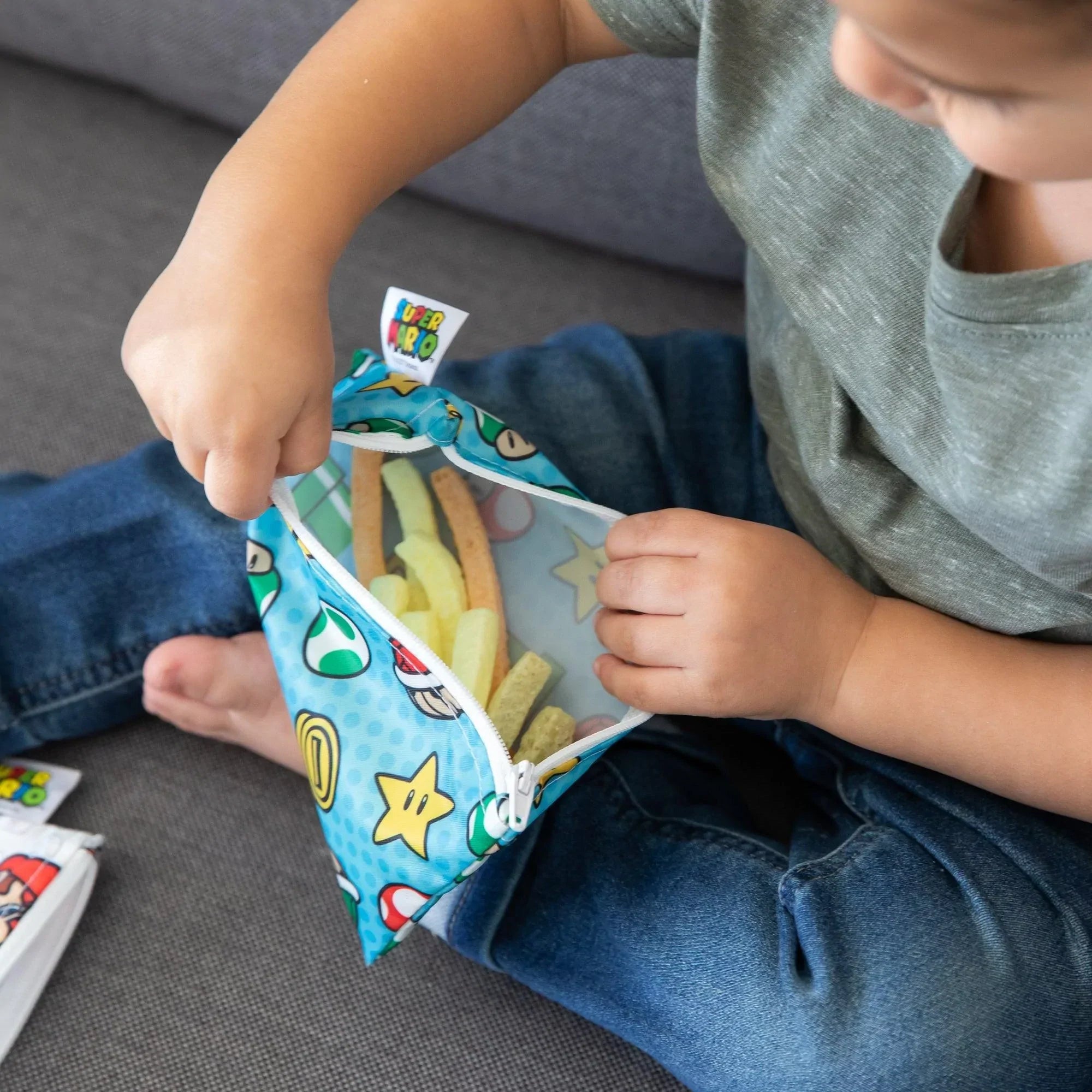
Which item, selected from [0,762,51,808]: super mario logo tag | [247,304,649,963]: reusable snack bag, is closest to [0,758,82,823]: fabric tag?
[0,762,51,808]: super mario logo tag

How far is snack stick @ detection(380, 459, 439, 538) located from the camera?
634 mm

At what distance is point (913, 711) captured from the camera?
579mm

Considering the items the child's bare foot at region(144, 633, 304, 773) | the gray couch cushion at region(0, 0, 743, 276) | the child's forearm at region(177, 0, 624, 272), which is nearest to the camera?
the child's forearm at region(177, 0, 624, 272)

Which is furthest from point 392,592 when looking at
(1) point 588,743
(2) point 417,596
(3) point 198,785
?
(3) point 198,785

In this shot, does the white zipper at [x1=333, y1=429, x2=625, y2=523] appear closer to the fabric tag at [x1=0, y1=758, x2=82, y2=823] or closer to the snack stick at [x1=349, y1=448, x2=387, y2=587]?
the snack stick at [x1=349, y1=448, x2=387, y2=587]

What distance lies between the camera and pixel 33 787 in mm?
708

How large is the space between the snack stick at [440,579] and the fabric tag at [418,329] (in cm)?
9

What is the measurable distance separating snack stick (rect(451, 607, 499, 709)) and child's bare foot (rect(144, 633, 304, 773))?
0.56ft

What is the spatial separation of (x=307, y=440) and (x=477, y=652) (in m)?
0.14

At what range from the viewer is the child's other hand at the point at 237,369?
1.68ft

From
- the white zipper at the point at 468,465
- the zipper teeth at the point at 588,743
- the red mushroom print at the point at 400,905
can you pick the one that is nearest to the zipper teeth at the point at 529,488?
the white zipper at the point at 468,465

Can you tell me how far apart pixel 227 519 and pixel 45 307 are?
0.34m

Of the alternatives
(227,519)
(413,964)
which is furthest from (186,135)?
(413,964)

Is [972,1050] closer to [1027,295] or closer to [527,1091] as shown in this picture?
[527,1091]
